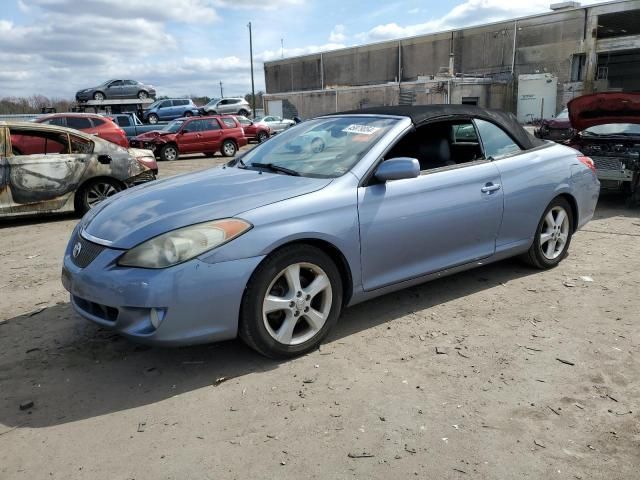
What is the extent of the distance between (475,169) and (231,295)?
7.63 feet

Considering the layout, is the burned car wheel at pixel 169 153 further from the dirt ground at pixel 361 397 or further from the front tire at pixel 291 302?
the front tire at pixel 291 302

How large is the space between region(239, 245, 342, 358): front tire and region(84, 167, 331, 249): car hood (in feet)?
1.32

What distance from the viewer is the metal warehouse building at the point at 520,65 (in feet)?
133

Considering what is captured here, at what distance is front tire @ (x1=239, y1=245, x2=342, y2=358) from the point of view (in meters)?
3.19

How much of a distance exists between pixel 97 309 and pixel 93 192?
569 cm

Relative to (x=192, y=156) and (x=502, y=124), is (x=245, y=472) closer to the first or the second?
(x=502, y=124)

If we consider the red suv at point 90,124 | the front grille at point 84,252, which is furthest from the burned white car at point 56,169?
the red suv at point 90,124

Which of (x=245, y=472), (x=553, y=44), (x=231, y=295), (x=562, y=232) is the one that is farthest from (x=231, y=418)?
(x=553, y=44)

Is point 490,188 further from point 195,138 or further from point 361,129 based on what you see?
point 195,138

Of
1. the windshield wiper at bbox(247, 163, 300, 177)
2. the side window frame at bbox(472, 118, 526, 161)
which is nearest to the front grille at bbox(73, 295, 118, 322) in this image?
the windshield wiper at bbox(247, 163, 300, 177)

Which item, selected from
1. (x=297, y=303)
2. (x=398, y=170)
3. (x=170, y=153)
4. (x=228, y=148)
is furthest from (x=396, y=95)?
(x=297, y=303)

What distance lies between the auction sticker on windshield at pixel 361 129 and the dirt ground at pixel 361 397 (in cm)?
138

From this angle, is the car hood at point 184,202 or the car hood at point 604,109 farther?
the car hood at point 604,109

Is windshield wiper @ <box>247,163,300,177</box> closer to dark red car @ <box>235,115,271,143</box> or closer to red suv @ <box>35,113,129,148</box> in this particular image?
red suv @ <box>35,113,129,148</box>
